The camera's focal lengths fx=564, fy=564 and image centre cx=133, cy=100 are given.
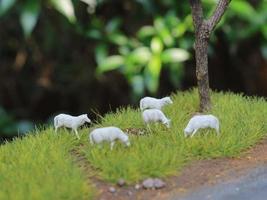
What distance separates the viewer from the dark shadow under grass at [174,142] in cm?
183

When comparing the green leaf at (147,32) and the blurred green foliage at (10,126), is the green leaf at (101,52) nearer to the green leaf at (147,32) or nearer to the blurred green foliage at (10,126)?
the green leaf at (147,32)

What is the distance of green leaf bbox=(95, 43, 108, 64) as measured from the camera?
3.18 m

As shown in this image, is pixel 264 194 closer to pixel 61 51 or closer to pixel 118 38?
pixel 118 38

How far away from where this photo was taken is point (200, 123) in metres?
1.97

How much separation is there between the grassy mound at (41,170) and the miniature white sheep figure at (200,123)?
0.43 m

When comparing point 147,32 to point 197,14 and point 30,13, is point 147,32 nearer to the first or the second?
point 30,13

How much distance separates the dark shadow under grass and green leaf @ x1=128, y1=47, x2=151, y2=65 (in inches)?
24.8

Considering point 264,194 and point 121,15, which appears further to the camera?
point 121,15

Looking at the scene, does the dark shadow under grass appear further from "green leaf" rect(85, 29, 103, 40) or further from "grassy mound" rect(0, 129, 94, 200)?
"green leaf" rect(85, 29, 103, 40)

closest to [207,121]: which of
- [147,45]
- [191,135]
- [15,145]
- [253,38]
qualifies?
[191,135]

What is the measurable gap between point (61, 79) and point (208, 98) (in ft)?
4.59

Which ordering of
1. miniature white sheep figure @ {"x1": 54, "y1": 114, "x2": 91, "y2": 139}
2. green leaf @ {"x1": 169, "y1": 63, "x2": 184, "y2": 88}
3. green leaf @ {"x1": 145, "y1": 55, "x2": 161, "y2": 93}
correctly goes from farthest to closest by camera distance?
green leaf @ {"x1": 169, "y1": 63, "x2": 184, "y2": 88} → green leaf @ {"x1": 145, "y1": 55, "x2": 161, "y2": 93} → miniature white sheep figure @ {"x1": 54, "y1": 114, "x2": 91, "y2": 139}

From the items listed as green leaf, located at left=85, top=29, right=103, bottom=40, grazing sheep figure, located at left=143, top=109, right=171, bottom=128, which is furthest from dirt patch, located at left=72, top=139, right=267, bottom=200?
green leaf, located at left=85, top=29, right=103, bottom=40

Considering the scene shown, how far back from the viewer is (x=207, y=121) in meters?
1.98
